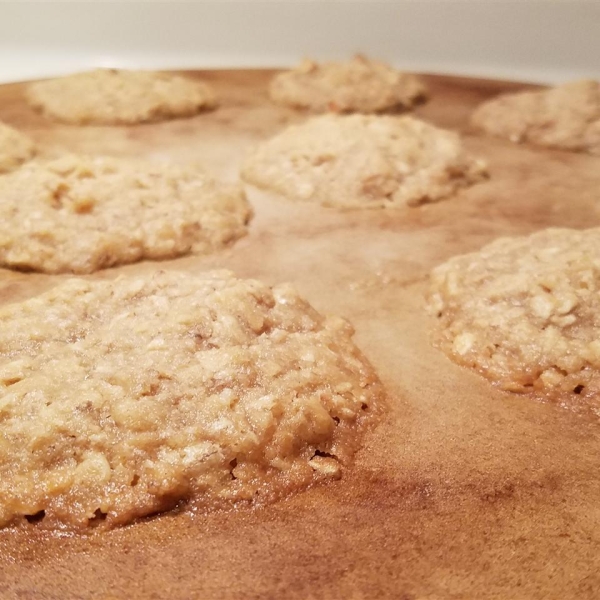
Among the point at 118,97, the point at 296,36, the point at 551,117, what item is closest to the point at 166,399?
the point at 118,97

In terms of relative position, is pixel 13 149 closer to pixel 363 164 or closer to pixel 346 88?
pixel 363 164

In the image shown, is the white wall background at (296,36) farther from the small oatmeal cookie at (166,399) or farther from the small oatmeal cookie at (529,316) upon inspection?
the small oatmeal cookie at (166,399)

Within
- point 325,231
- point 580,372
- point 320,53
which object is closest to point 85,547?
point 580,372

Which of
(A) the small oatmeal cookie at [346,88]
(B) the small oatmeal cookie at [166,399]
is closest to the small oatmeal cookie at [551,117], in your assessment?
(A) the small oatmeal cookie at [346,88]

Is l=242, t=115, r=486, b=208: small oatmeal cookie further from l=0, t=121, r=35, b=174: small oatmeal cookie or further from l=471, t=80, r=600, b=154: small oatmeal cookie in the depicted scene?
l=0, t=121, r=35, b=174: small oatmeal cookie

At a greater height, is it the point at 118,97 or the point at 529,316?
the point at 118,97

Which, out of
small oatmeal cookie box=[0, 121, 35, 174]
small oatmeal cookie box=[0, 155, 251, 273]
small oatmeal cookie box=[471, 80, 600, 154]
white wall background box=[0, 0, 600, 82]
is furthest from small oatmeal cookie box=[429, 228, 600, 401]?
white wall background box=[0, 0, 600, 82]

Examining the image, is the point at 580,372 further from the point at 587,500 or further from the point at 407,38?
the point at 407,38
